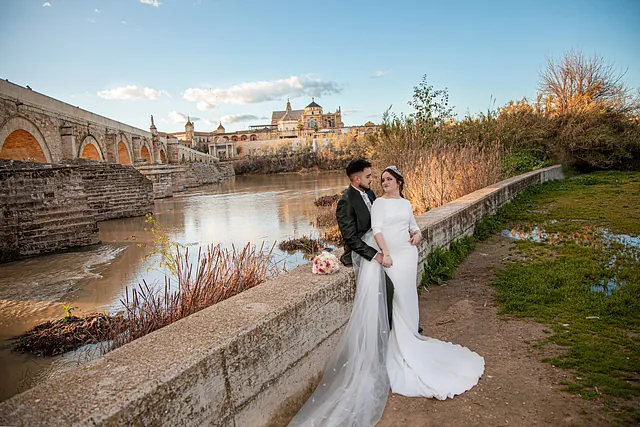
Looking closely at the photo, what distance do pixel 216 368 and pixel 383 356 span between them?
1622mm

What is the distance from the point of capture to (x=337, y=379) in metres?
2.97

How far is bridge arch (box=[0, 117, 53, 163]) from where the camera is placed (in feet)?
53.9

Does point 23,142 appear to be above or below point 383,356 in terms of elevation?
above

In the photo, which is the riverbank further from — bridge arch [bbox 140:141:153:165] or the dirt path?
bridge arch [bbox 140:141:153:165]

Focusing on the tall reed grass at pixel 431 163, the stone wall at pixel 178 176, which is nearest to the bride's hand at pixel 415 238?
the tall reed grass at pixel 431 163

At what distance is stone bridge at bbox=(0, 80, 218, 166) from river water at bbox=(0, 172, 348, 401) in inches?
228

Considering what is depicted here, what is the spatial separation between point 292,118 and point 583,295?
435ft

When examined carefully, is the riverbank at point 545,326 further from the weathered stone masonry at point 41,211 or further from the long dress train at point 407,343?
the weathered stone masonry at point 41,211

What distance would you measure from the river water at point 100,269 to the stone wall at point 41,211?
475mm

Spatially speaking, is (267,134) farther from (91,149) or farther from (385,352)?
(385,352)

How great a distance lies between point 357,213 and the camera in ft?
11.3

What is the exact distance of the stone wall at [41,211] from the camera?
9883 millimetres

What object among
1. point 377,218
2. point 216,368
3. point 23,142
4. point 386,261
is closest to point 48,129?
point 23,142

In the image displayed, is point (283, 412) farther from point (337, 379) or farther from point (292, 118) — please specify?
point (292, 118)
